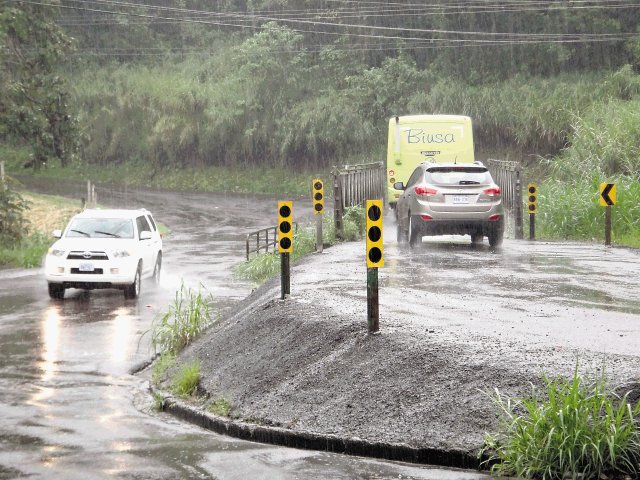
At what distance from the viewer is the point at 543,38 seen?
51406mm

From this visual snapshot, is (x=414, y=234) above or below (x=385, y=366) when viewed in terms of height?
above

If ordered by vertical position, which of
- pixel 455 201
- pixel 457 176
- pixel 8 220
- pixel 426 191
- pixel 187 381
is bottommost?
pixel 187 381

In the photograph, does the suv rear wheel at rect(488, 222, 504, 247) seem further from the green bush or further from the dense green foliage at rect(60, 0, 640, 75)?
the dense green foliage at rect(60, 0, 640, 75)

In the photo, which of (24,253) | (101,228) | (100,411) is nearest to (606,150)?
(101,228)

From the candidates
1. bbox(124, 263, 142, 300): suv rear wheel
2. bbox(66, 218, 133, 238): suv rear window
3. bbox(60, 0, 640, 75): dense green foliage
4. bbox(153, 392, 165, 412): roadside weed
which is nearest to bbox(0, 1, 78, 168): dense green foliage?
bbox(66, 218, 133, 238): suv rear window

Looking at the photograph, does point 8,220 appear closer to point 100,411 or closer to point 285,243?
point 285,243

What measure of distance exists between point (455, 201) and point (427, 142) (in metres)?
8.63

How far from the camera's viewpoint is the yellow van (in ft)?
93.6

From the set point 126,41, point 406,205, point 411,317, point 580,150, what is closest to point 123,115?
point 126,41

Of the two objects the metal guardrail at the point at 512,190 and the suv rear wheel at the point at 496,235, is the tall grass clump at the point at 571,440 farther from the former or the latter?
the metal guardrail at the point at 512,190

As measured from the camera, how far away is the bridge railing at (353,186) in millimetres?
22766

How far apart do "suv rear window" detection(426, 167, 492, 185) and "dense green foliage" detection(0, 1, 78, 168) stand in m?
16.4

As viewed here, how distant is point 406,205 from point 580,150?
1102 cm

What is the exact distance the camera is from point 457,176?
67.3 ft
